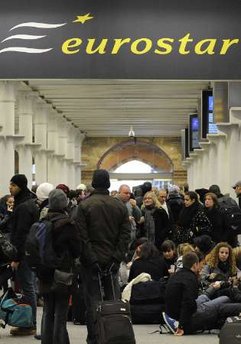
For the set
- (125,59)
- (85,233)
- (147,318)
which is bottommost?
(147,318)

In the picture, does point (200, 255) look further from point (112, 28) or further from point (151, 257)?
point (112, 28)

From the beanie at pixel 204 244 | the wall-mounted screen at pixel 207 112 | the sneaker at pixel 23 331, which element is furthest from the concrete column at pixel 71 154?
the sneaker at pixel 23 331

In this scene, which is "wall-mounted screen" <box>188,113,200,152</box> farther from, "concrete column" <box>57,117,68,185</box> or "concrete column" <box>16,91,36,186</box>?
"concrete column" <box>57,117,68,185</box>

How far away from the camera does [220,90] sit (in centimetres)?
2078

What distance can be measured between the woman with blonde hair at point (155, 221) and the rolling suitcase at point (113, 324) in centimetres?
707

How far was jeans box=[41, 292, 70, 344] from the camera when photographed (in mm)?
8555

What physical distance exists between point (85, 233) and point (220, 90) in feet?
41.1

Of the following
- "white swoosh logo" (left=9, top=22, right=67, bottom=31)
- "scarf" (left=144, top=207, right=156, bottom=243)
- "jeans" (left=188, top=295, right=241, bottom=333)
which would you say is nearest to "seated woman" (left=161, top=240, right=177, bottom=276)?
"scarf" (left=144, top=207, right=156, bottom=243)

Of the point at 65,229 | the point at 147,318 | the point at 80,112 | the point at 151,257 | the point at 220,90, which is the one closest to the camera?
the point at 65,229

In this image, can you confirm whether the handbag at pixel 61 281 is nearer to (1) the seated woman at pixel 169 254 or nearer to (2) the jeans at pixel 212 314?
(2) the jeans at pixel 212 314

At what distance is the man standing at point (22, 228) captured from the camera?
10.1m

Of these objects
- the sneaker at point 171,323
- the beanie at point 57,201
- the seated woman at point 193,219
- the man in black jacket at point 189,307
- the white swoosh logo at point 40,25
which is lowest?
the sneaker at point 171,323

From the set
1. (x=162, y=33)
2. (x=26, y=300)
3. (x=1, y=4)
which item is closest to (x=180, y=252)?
(x=26, y=300)

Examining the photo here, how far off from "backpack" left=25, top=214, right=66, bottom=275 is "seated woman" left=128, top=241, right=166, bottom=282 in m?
4.18
